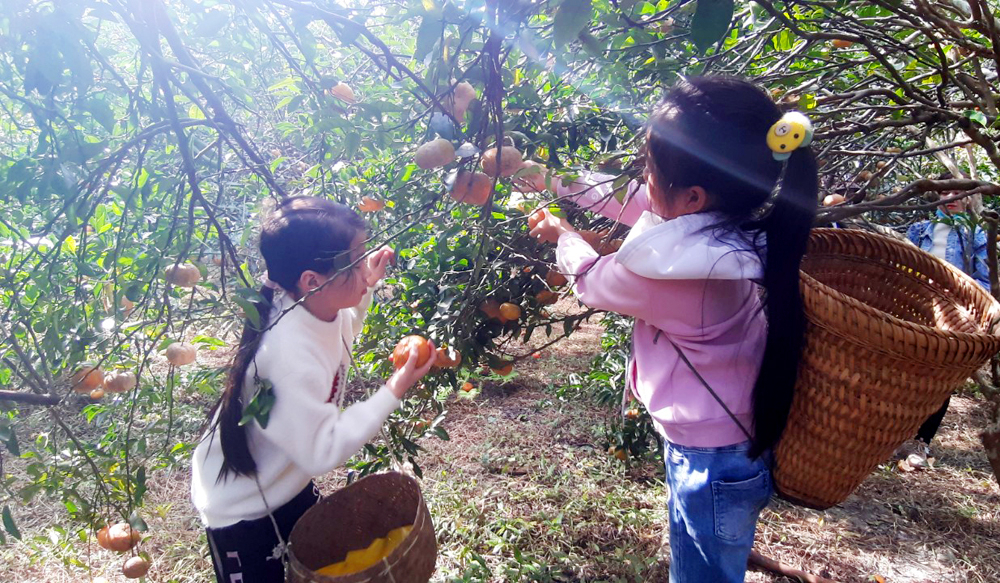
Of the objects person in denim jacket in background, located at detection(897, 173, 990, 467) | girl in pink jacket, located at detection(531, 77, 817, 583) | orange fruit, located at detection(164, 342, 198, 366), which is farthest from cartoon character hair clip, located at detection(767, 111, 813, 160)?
person in denim jacket in background, located at detection(897, 173, 990, 467)

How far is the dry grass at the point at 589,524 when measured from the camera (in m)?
2.04

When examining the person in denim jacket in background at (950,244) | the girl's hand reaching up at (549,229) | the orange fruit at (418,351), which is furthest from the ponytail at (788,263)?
the person in denim jacket in background at (950,244)

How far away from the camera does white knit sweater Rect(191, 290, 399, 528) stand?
3.65ft

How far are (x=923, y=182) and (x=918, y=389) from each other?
73 centimetres

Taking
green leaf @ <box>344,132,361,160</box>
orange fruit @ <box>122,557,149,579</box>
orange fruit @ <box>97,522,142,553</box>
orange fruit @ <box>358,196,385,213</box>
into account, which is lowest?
orange fruit @ <box>122,557,149,579</box>

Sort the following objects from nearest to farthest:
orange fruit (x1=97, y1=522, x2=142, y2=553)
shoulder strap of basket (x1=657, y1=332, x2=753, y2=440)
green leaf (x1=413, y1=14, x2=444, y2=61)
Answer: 1. green leaf (x1=413, y1=14, x2=444, y2=61)
2. shoulder strap of basket (x1=657, y1=332, x2=753, y2=440)
3. orange fruit (x1=97, y1=522, x2=142, y2=553)

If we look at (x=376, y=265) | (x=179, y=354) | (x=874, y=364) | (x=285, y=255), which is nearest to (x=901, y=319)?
(x=874, y=364)

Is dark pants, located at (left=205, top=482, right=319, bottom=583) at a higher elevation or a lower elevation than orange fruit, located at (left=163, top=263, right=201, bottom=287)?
lower

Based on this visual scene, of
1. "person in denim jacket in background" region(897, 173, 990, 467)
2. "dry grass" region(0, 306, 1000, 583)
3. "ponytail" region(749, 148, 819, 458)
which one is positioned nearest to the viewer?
"ponytail" region(749, 148, 819, 458)

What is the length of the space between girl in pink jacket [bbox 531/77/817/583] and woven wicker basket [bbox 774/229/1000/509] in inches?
1.5

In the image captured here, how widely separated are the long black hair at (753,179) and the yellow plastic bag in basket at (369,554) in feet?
2.85

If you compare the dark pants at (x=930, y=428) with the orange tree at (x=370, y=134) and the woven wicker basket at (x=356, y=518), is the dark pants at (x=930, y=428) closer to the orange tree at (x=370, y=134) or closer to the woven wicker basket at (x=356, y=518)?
the orange tree at (x=370, y=134)

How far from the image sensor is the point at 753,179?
0.97m

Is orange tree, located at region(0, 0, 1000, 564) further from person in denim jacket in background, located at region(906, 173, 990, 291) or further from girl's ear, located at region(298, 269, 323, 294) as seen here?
person in denim jacket in background, located at region(906, 173, 990, 291)
